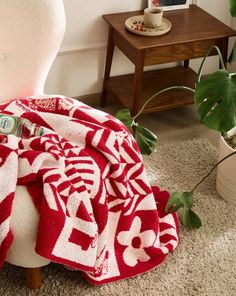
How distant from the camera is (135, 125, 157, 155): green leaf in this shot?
5.77 ft

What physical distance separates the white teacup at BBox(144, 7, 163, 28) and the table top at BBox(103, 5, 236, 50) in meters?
0.07

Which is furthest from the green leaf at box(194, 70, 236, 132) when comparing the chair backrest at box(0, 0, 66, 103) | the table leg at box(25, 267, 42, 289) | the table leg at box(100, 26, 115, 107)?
the table leg at box(100, 26, 115, 107)

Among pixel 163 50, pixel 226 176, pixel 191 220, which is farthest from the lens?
pixel 163 50

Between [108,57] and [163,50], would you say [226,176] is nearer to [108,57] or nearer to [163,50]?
[163,50]

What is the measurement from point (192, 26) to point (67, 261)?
133 cm

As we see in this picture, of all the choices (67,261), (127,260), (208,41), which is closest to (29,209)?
(67,261)

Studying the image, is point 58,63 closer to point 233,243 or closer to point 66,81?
point 66,81

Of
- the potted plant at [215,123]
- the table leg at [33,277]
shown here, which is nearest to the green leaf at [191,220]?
the potted plant at [215,123]

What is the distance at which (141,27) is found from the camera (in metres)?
2.16

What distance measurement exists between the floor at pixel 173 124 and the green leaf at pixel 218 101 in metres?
0.81

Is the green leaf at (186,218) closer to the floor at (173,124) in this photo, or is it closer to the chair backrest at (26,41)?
the floor at (173,124)

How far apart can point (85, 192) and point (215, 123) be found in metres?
0.44

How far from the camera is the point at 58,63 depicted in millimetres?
2326

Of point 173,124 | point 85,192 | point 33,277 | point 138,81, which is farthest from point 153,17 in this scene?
point 33,277
